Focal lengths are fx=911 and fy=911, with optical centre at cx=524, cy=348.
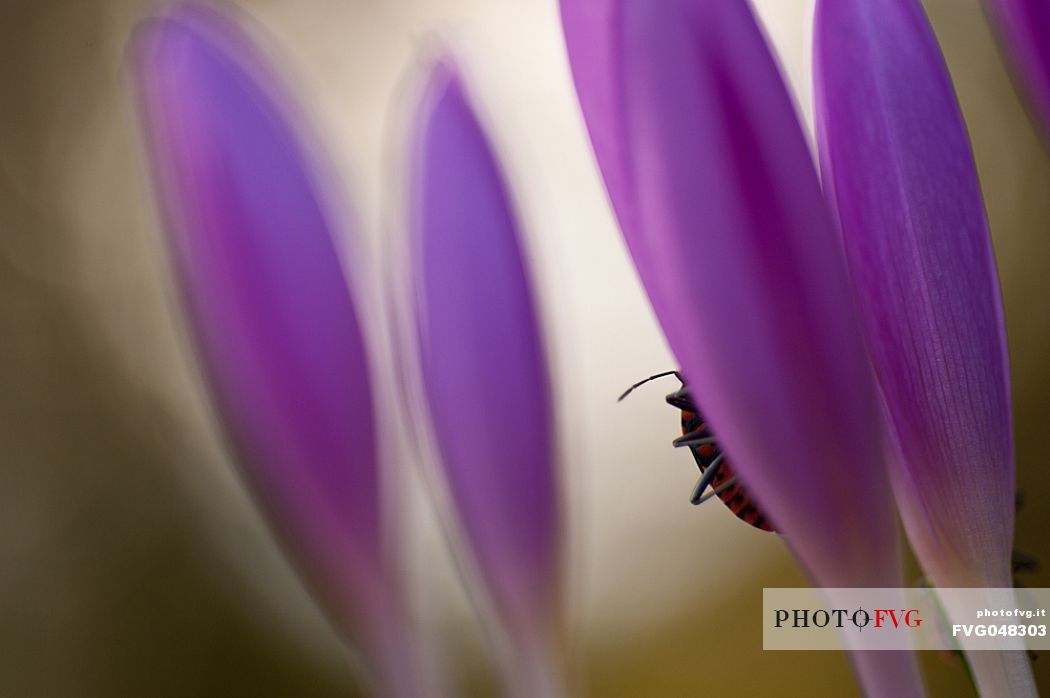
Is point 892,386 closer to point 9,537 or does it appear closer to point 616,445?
point 616,445

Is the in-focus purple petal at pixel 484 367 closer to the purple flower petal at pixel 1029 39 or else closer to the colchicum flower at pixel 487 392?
the colchicum flower at pixel 487 392

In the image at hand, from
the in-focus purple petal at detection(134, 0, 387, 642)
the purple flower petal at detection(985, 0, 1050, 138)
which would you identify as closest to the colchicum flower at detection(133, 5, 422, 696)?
the in-focus purple petal at detection(134, 0, 387, 642)

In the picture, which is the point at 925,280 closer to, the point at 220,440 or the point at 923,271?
the point at 923,271

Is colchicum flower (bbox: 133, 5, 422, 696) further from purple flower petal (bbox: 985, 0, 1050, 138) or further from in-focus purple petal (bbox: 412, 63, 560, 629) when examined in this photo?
purple flower petal (bbox: 985, 0, 1050, 138)

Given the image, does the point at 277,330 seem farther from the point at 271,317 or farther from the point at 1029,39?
the point at 1029,39

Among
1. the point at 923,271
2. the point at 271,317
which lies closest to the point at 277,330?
the point at 271,317
